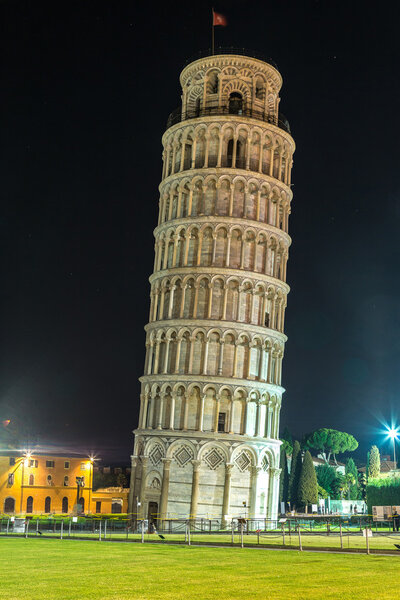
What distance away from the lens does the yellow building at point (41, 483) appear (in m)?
105

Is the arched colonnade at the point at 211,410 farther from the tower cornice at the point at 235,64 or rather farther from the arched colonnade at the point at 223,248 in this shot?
the tower cornice at the point at 235,64

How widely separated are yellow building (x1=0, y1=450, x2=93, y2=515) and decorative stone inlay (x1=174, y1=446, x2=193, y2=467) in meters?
44.2

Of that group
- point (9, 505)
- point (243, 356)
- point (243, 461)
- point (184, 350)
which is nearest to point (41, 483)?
point (9, 505)

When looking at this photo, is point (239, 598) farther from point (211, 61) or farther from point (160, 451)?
point (211, 61)

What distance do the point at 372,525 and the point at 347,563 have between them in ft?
93.2

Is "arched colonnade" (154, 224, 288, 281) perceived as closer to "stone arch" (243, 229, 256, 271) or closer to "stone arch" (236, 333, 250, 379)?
"stone arch" (243, 229, 256, 271)

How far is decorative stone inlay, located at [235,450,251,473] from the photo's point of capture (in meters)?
61.1

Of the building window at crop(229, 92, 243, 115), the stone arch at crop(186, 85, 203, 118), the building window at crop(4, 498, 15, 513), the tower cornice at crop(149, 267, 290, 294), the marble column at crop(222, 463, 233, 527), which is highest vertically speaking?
the stone arch at crop(186, 85, 203, 118)

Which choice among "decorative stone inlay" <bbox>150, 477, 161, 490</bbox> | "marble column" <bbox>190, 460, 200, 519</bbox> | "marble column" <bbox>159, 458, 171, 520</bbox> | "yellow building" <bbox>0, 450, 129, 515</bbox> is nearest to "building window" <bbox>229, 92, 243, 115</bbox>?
"marble column" <bbox>190, 460, 200, 519</bbox>

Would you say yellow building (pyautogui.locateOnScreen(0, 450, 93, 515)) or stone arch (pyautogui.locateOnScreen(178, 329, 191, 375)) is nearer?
stone arch (pyautogui.locateOnScreen(178, 329, 191, 375))

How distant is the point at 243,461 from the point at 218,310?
1267 centimetres

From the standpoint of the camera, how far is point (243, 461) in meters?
61.4

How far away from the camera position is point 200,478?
6019cm

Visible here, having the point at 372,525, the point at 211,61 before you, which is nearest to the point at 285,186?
the point at 211,61
